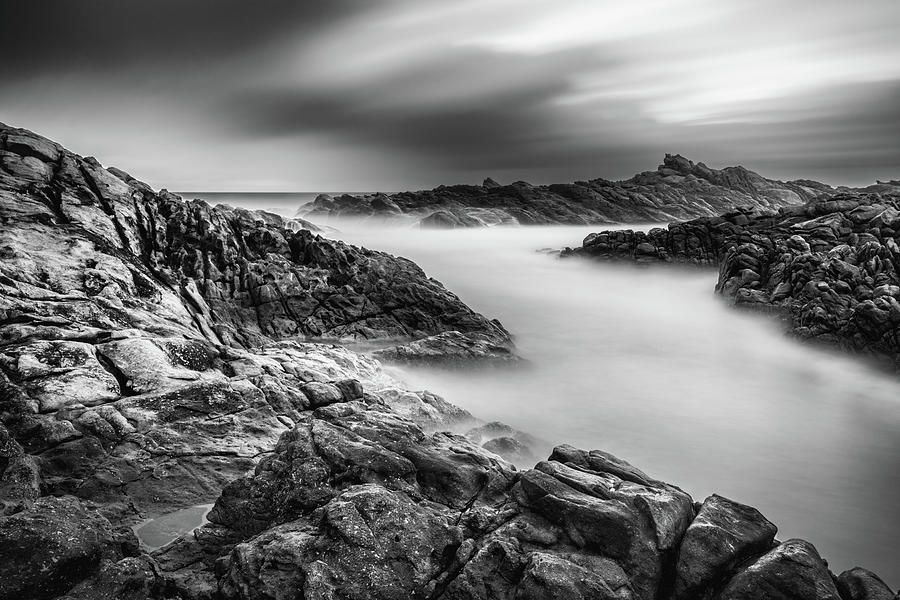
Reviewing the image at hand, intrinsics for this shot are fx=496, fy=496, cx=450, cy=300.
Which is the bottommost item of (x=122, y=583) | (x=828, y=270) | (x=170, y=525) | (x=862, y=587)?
(x=862, y=587)

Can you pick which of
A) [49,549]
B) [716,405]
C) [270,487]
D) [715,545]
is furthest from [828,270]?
[49,549]

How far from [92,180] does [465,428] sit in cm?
2312

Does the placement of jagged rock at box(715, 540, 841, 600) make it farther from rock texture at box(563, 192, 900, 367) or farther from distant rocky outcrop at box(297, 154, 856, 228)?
distant rocky outcrop at box(297, 154, 856, 228)

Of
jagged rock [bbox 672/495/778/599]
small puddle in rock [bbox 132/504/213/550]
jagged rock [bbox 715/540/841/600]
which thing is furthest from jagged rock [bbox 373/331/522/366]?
jagged rock [bbox 715/540/841/600]

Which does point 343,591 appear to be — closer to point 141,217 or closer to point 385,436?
point 385,436

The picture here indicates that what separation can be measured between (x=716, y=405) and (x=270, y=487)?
96.6 ft

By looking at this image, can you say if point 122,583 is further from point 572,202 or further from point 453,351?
point 572,202

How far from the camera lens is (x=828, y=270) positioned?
125 ft

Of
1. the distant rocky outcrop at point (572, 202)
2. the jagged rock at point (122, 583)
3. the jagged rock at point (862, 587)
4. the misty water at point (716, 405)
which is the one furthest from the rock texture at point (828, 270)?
the distant rocky outcrop at point (572, 202)

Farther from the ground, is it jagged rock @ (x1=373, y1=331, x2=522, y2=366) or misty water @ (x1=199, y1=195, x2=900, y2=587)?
jagged rock @ (x1=373, y1=331, x2=522, y2=366)

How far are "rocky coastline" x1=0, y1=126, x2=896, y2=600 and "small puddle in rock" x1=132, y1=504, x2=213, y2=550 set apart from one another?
284 millimetres

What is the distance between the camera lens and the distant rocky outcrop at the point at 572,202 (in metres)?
132

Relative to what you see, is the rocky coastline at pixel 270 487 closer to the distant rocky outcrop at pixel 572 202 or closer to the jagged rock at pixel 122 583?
the jagged rock at pixel 122 583

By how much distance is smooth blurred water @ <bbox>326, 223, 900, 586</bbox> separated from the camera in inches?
842
